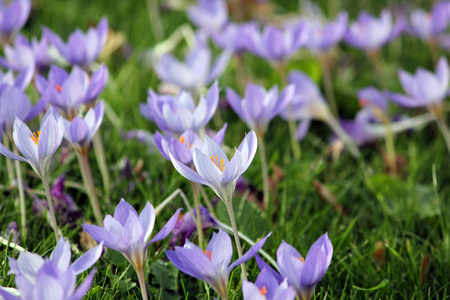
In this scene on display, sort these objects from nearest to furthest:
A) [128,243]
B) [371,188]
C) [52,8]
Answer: [128,243] → [371,188] → [52,8]

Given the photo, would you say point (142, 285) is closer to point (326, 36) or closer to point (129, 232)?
point (129, 232)

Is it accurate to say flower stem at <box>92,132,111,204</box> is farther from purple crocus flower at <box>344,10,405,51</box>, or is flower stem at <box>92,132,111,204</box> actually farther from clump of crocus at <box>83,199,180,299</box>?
purple crocus flower at <box>344,10,405,51</box>

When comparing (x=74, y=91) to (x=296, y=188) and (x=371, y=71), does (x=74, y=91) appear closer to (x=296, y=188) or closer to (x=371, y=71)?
(x=296, y=188)

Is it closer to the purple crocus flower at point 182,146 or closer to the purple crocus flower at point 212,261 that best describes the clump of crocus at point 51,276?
the purple crocus flower at point 212,261

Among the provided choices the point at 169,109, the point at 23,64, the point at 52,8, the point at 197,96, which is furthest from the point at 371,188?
the point at 52,8

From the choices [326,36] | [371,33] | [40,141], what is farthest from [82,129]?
[371,33]

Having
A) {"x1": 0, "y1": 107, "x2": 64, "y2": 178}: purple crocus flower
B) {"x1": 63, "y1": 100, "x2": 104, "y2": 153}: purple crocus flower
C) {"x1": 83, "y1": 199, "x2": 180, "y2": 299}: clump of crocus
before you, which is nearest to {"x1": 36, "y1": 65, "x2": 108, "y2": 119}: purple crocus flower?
{"x1": 63, "y1": 100, "x2": 104, "y2": 153}: purple crocus flower
